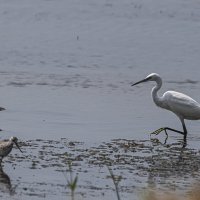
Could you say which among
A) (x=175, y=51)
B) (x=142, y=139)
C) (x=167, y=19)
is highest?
(x=167, y=19)

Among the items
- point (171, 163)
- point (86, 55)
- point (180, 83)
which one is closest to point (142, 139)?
point (171, 163)

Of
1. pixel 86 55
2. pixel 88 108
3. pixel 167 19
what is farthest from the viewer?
pixel 167 19

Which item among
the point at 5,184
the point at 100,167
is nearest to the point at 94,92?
the point at 100,167

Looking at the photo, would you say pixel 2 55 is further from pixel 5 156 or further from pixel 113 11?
pixel 5 156

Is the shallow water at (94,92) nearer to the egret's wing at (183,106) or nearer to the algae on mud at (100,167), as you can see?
the algae on mud at (100,167)

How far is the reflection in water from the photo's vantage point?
11363mm

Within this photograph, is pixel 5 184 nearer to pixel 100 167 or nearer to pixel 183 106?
pixel 100 167

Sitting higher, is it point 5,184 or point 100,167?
point 100,167

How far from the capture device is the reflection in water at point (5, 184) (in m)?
11.4

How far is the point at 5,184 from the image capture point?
1173cm

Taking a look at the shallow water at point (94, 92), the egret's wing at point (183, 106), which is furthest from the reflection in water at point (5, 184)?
the egret's wing at point (183, 106)

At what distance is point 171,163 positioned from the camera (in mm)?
13688

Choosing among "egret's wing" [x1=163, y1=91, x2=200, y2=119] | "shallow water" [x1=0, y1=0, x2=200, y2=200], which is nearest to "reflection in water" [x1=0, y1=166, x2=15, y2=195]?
"shallow water" [x1=0, y1=0, x2=200, y2=200]

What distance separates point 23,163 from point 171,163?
7.62 ft
